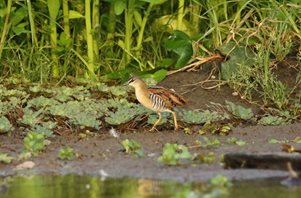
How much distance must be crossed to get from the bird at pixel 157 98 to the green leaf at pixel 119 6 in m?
1.27

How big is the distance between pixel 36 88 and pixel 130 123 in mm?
1296

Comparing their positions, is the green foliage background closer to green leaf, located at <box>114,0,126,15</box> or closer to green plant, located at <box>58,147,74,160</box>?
green leaf, located at <box>114,0,126,15</box>

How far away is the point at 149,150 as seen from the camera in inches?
346

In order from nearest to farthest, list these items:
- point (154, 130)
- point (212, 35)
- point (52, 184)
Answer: point (52, 184)
point (154, 130)
point (212, 35)

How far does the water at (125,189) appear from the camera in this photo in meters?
6.87

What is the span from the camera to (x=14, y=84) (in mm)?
10961

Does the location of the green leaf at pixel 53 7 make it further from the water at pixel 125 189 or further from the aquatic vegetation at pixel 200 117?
the water at pixel 125 189

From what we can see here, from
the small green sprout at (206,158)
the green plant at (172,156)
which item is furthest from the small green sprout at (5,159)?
the small green sprout at (206,158)

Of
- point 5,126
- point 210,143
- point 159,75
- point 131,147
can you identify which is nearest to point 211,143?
point 210,143

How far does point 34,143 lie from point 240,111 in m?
2.30

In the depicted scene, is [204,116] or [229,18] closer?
[204,116]

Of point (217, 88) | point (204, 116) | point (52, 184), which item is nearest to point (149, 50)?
point (217, 88)

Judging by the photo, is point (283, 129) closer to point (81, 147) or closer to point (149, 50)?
point (81, 147)

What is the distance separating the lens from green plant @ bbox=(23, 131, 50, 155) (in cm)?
860
